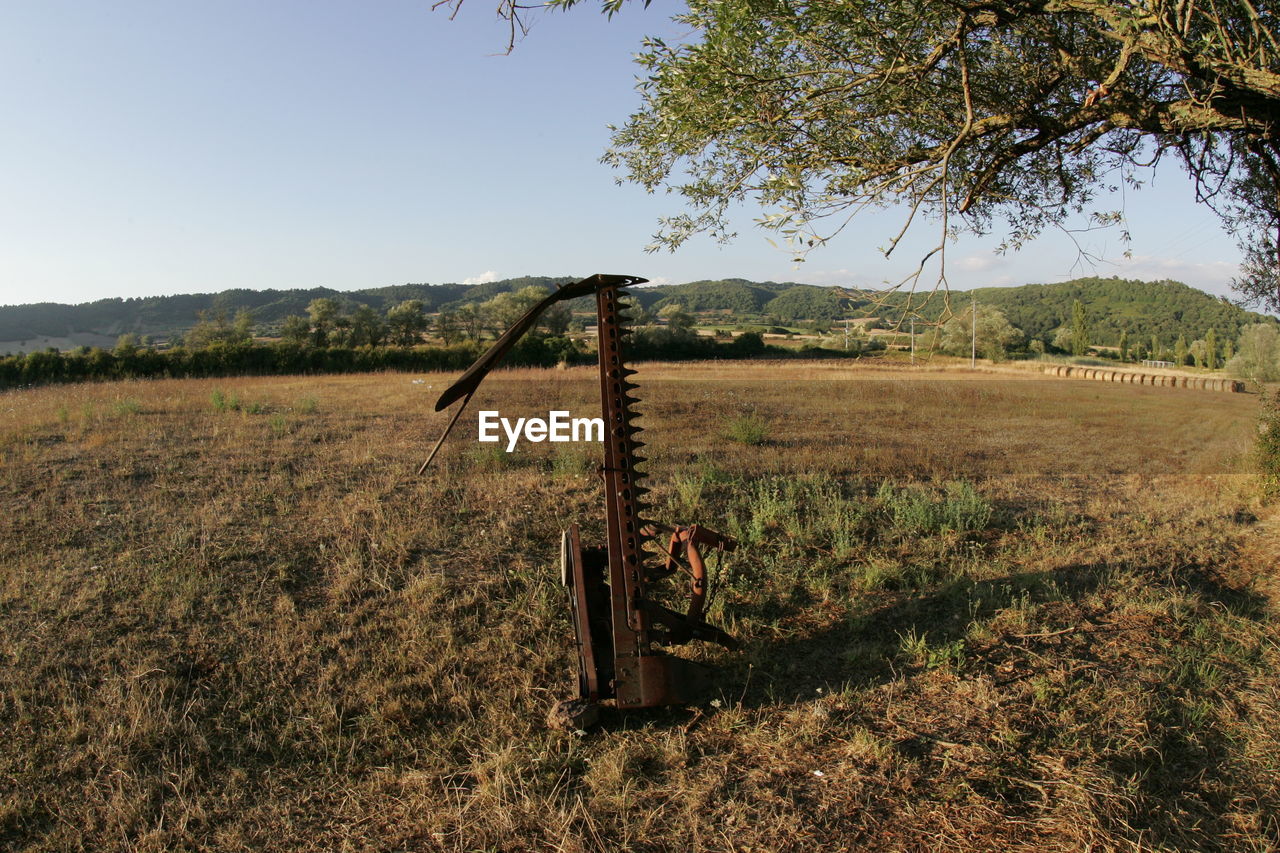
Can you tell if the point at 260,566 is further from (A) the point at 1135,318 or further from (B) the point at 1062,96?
(A) the point at 1135,318

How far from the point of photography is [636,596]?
12.1ft

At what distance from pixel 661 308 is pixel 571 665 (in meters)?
61.1

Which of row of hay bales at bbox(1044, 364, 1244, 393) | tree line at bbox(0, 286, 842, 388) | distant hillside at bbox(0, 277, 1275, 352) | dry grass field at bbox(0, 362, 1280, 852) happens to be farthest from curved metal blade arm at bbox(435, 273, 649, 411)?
distant hillside at bbox(0, 277, 1275, 352)

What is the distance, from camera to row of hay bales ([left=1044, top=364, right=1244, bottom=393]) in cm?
3419

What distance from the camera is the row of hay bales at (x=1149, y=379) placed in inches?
1346

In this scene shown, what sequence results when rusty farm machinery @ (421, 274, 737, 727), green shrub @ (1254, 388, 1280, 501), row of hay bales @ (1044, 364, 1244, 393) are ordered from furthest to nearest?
row of hay bales @ (1044, 364, 1244, 393) → green shrub @ (1254, 388, 1280, 501) → rusty farm machinery @ (421, 274, 737, 727)

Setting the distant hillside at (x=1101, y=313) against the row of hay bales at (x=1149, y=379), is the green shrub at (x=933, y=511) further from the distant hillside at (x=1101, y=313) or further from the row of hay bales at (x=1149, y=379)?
the distant hillside at (x=1101, y=313)

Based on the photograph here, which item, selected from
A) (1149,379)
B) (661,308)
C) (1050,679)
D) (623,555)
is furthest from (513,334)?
(661,308)

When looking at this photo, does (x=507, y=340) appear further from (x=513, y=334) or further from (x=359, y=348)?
(x=359, y=348)

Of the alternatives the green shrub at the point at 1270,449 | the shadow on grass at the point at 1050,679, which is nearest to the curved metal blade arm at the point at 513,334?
the shadow on grass at the point at 1050,679

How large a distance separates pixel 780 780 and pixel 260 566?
4419mm

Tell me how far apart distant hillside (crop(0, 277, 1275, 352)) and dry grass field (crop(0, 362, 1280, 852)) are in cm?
5321

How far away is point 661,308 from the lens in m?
64.6

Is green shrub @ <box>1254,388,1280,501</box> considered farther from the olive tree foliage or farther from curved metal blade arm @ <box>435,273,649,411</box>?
curved metal blade arm @ <box>435,273,649,411</box>
